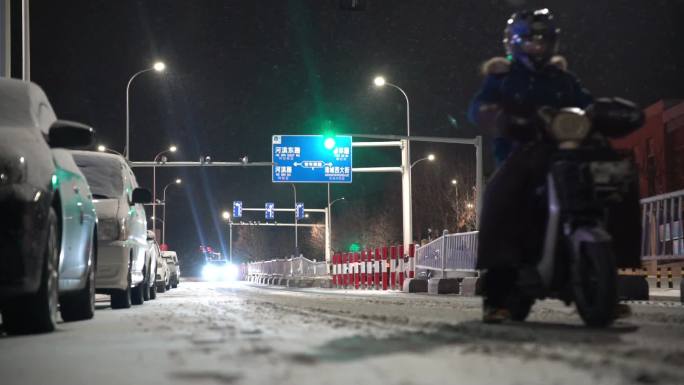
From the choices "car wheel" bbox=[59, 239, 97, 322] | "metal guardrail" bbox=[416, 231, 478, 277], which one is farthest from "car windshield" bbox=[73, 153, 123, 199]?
"metal guardrail" bbox=[416, 231, 478, 277]

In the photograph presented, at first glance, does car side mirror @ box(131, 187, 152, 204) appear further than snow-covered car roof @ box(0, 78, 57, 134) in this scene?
Yes

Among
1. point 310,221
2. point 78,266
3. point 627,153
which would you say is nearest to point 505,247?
point 627,153

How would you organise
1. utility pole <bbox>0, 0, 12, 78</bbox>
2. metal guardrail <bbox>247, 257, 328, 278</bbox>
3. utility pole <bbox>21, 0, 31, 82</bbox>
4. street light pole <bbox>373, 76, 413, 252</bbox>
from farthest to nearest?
1. metal guardrail <bbox>247, 257, 328, 278</bbox>
2. street light pole <bbox>373, 76, 413, 252</bbox>
3. utility pole <bbox>21, 0, 31, 82</bbox>
4. utility pole <bbox>0, 0, 12, 78</bbox>

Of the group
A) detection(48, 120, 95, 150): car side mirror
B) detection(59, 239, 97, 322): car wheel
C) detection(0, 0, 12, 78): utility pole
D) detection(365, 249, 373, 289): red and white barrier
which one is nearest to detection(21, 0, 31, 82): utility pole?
detection(0, 0, 12, 78): utility pole

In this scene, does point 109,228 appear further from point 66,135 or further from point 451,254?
point 451,254

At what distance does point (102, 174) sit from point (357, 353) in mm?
8954

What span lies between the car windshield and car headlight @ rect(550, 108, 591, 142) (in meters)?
7.77

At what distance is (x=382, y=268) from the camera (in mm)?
30062

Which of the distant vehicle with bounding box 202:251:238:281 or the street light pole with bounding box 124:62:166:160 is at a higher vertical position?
the street light pole with bounding box 124:62:166:160

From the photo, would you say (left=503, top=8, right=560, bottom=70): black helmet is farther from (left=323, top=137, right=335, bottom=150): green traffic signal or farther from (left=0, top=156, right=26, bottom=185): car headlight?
(left=323, top=137, right=335, bottom=150): green traffic signal

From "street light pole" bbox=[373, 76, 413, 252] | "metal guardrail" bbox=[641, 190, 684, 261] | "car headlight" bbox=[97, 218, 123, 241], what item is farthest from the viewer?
"street light pole" bbox=[373, 76, 413, 252]

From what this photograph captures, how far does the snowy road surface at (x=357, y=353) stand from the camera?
149 inches

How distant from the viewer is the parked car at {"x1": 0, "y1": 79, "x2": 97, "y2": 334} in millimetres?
6158

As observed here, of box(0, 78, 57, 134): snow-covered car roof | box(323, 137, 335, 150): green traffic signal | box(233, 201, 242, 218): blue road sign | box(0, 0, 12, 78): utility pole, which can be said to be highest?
box(323, 137, 335, 150): green traffic signal
